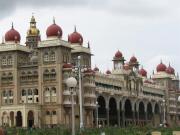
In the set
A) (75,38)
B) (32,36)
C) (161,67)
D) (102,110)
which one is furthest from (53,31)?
(161,67)

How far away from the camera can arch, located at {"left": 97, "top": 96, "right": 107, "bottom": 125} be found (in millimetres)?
88044

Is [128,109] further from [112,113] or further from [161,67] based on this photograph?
[161,67]

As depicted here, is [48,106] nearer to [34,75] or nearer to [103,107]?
[34,75]

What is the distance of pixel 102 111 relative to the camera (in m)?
90.5

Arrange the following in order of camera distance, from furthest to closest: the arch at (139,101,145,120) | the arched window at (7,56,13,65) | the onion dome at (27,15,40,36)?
the arch at (139,101,145,120), the onion dome at (27,15,40,36), the arched window at (7,56,13,65)

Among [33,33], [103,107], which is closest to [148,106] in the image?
[103,107]

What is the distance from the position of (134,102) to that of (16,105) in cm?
3201

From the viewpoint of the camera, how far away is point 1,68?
79062 millimetres

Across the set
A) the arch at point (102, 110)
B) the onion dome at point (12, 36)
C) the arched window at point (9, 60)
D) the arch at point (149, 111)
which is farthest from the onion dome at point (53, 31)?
the arch at point (149, 111)

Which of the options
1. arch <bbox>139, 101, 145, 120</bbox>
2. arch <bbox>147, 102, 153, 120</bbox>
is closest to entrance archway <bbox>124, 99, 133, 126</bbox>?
arch <bbox>139, 101, 145, 120</bbox>

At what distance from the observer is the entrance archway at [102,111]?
87.9m

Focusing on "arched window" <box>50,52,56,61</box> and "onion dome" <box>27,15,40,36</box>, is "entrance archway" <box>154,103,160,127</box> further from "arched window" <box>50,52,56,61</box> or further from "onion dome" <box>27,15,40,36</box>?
"arched window" <box>50,52,56,61</box>

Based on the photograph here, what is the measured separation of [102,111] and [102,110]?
0.24 m

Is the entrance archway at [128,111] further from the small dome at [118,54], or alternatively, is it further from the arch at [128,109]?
the small dome at [118,54]
